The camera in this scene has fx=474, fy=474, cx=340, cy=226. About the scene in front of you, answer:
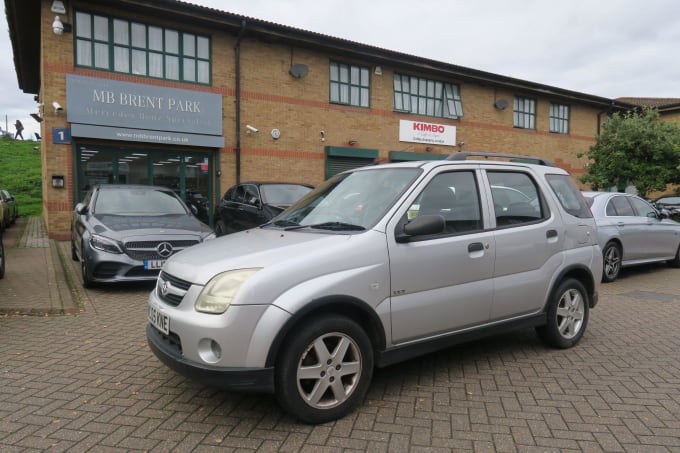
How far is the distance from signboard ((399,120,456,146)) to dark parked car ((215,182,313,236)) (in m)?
8.23

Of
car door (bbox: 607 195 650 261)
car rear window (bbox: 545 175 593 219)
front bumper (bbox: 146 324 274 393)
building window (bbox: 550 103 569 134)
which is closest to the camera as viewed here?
front bumper (bbox: 146 324 274 393)

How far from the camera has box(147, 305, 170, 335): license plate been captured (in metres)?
3.10

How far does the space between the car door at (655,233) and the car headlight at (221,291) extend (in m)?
8.55

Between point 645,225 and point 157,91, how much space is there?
39.9ft

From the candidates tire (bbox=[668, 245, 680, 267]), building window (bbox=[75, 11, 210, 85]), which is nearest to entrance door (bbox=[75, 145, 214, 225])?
building window (bbox=[75, 11, 210, 85])

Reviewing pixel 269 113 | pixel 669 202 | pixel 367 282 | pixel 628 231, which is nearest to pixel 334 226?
pixel 367 282

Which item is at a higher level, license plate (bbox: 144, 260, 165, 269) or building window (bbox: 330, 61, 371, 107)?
building window (bbox: 330, 61, 371, 107)

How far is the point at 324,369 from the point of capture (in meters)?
2.98

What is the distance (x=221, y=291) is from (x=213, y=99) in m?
12.3

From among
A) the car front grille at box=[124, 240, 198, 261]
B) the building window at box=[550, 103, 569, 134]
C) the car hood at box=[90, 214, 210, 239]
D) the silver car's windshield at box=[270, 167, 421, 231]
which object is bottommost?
the car front grille at box=[124, 240, 198, 261]

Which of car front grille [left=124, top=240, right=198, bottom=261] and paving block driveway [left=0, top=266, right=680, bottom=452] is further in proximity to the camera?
car front grille [left=124, top=240, right=198, bottom=261]

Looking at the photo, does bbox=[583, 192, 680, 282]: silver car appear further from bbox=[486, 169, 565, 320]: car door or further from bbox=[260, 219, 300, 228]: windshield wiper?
bbox=[260, 219, 300, 228]: windshield wiper

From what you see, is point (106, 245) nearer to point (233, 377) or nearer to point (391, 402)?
point (233, 377)

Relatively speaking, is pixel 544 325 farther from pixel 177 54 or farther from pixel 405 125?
pixel 405 125
